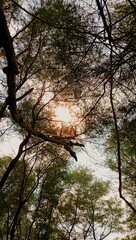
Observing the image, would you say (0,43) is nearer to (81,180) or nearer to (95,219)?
(81,180)

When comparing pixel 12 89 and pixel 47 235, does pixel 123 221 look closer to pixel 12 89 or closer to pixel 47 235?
pixel 47 235

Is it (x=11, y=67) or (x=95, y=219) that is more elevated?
(x=95, y=219)

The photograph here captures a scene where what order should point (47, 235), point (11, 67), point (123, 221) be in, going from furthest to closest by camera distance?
point (123, 221), point (47, 235), point (11, 67)

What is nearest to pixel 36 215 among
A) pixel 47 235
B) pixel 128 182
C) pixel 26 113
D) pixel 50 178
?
pixel 47 235

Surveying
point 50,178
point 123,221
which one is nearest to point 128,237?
point 123,221

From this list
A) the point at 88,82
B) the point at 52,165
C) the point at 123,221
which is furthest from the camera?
the point at 123,221

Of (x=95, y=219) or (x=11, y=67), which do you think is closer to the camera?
(x=11, y=67)

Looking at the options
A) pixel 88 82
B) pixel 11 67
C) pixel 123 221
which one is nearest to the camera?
pixel 11 67

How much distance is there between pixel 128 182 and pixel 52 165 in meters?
3.47

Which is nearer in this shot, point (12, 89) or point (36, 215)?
point (12, 89)

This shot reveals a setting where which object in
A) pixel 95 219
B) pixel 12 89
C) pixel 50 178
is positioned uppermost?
pixel 95 219

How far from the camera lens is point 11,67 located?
354 centimetres

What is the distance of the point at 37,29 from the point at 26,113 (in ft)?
9.71

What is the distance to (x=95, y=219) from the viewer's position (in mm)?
21656
